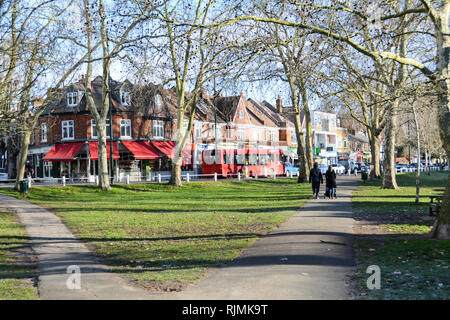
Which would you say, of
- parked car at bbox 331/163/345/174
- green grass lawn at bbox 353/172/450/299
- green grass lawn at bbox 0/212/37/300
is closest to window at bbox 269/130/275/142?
parked car at bbox 331/163/345/174

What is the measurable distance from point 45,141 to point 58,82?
30.0 m

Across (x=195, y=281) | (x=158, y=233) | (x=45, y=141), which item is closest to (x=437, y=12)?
(x=195, y=281)

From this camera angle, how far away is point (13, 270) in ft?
32.1

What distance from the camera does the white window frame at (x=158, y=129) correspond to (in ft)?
168

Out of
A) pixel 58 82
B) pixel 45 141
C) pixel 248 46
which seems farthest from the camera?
pixel 45 141

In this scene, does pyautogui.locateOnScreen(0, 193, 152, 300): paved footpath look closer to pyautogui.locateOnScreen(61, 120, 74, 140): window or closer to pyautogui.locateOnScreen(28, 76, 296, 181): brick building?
pyautogui.locateOnScreen(28, 76, 296, 181): brick building

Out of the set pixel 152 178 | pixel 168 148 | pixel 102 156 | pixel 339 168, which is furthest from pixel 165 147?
pixel 339 168

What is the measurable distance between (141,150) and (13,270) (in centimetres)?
3853

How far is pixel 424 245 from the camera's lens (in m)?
10.8

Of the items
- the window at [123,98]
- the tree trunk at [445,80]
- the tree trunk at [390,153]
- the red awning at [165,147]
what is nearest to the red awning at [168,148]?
the red awning at [165,147]

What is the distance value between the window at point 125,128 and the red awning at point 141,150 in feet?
3.15

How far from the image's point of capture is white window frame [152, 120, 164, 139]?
51.3 meters

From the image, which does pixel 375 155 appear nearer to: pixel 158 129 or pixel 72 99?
pixel 158 129

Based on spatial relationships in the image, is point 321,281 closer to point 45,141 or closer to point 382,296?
point 382,296
